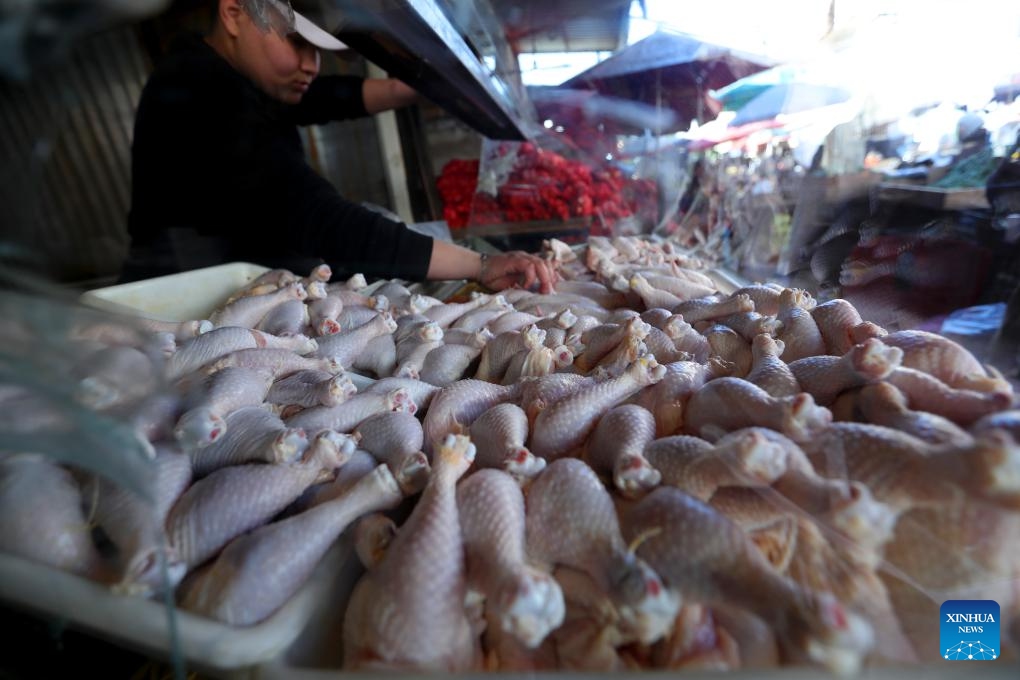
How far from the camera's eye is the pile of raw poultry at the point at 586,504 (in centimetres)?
58

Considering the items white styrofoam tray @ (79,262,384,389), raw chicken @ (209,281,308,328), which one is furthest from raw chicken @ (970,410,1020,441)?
white styrofoam tray @ (79,262,384,389)

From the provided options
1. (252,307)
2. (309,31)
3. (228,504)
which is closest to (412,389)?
(228,504)

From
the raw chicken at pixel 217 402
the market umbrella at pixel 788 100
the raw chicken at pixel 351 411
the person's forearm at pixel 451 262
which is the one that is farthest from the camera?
the person's forearm at pixel 451 262

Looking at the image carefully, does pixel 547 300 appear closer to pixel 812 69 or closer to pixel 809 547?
pixel 809 547

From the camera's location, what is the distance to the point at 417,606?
0.65 meters

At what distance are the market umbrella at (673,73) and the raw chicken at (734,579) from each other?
2.62 m

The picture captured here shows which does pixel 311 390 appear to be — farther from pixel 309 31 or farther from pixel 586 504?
pixel 309 31

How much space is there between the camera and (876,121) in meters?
1.94

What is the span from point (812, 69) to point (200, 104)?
2581 millimetres

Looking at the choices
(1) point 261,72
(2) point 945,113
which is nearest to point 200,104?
(1) point 261,72

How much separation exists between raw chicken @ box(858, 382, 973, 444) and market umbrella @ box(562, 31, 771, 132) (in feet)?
7.53

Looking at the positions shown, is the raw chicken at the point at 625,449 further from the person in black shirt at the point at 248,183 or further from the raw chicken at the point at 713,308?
the person in black shirt at the point at 248,183

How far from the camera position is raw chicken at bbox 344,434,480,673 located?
0.64 metres

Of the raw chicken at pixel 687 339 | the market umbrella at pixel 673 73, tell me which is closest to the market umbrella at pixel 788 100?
the market umbrella at pixel 673 73
